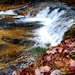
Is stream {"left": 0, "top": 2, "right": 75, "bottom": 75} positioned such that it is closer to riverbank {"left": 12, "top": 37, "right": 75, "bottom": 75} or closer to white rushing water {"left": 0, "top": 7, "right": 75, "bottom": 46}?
white rushing water {"left": 0, "top": 7, "right": 75, "bottom": 46}

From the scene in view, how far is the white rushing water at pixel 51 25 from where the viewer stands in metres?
9.68

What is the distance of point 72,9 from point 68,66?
10.7 m

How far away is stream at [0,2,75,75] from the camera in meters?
7.91

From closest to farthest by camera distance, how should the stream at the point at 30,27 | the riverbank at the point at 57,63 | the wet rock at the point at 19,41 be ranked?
1. the riverbank at the point at 57,63
2. the stream at the point at 30,27
3. the wet rock at the point at 19,41

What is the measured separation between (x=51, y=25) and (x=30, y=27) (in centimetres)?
114

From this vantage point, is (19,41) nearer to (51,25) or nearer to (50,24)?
(51,25)

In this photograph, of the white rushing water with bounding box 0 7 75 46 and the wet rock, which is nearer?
the wet rock

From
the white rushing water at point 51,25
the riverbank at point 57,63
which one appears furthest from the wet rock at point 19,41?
the riverbank at point 57,63

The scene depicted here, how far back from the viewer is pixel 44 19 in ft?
43.9

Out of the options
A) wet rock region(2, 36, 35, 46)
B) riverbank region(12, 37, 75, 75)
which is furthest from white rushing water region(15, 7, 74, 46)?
riverbank region(12, 37, 75, 75)

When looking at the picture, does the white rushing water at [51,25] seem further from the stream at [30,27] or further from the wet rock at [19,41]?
the wet rock at [19,41]

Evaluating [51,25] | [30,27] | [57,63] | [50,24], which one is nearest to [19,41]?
[30,27]

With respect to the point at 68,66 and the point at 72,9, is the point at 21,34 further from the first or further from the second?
the point at 68,66

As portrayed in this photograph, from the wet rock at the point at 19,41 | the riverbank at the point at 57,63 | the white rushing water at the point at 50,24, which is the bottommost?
the white rushing water at the point at 50,24
